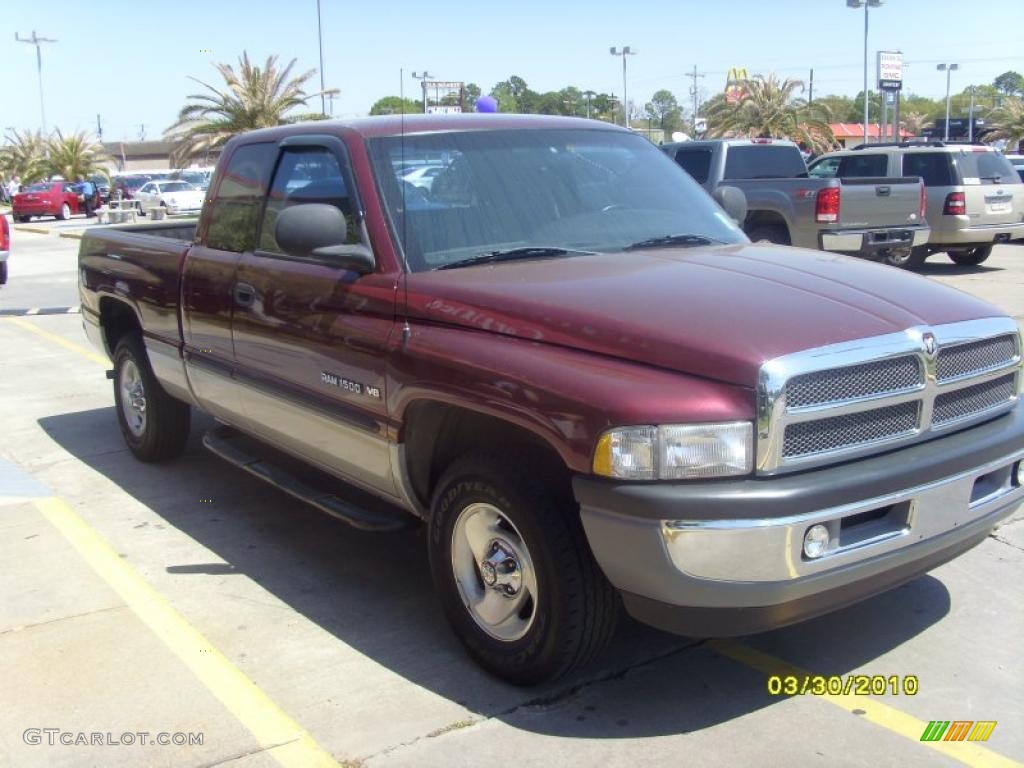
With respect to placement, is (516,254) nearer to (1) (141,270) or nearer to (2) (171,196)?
(1) (141,270)

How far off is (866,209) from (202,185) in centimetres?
2794

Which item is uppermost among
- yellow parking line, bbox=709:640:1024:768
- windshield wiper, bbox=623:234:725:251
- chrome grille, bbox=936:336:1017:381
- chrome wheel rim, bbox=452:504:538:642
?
windshield wiper, bbox=623:234:725:251

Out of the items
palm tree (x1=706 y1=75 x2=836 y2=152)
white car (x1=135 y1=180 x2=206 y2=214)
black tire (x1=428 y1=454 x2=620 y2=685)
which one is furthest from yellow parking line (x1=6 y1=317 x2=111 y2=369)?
palm tree (x1=706 y1=75 x2=836 y2=152)

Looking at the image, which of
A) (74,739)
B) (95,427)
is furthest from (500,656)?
(95,427)

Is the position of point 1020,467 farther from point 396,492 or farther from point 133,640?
point 133,640

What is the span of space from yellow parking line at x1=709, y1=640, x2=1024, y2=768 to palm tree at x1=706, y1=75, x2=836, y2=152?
41.7m

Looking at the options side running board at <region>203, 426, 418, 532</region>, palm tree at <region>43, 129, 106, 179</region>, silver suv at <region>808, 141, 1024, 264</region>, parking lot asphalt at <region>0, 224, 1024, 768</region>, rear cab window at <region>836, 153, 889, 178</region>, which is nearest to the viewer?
parking lot asphalt at <region>0, 224, 1024, 768</region>

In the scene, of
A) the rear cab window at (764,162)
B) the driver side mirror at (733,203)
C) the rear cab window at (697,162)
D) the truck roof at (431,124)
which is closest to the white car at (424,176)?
the truck roof at (431,124)

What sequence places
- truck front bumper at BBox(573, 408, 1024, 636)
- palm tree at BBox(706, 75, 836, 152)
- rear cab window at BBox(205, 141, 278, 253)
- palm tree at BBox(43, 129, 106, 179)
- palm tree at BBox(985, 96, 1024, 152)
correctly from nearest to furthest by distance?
truck front bumper at BBox(573, 408, 1024, 636) < rear cab window at BBox(205, 141, 278, 253) < palm tree at BBox(706, 75, 836, 152) < palm tree at BBox(985, 96, 1024, 152) < palm tree at BBox(43, 129, 106, 179)

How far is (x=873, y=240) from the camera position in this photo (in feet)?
46.4

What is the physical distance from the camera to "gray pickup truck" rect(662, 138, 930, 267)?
13.9m

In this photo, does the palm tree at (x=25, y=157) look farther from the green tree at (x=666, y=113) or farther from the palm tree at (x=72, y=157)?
the green tree at (x=666, y=113)

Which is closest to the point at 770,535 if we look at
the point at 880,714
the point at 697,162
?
the point at 880,714
